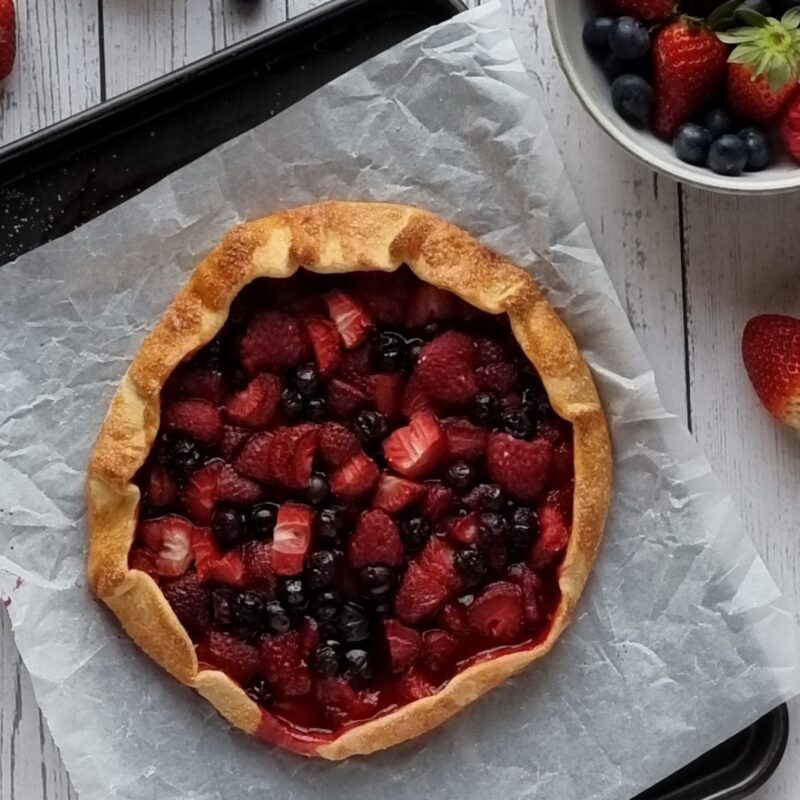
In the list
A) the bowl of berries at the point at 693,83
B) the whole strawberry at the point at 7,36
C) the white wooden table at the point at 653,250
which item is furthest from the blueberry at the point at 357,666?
the whole strawberry at the point at 7,36

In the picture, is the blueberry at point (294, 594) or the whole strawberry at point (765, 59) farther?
the blueberry at point (294, 594)

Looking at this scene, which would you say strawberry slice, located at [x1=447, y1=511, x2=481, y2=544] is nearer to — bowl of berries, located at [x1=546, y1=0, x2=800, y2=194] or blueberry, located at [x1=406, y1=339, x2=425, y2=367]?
blueberry, located at [x1=406, y1=339, x2=425, y2=367]

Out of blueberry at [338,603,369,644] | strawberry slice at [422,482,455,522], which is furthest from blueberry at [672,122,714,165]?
blueberry at [338,603,369,644]

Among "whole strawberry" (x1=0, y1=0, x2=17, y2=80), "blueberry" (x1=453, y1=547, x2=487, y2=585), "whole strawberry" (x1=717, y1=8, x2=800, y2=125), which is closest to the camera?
"whole strawberry" (x1=717, y1=8, x2=800, y2=125)

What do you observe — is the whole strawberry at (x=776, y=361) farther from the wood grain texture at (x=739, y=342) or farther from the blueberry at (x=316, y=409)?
the blueberry at (x=316, y=409)

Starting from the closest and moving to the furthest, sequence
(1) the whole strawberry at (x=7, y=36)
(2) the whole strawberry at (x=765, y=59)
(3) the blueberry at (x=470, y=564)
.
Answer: (2) the whole strawberry at (x=765, y=59), (3) the blueberry at (x=470, y=564), (1) the whole strawberry at (x=7, y=36)

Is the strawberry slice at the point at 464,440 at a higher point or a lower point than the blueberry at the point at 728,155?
lower
